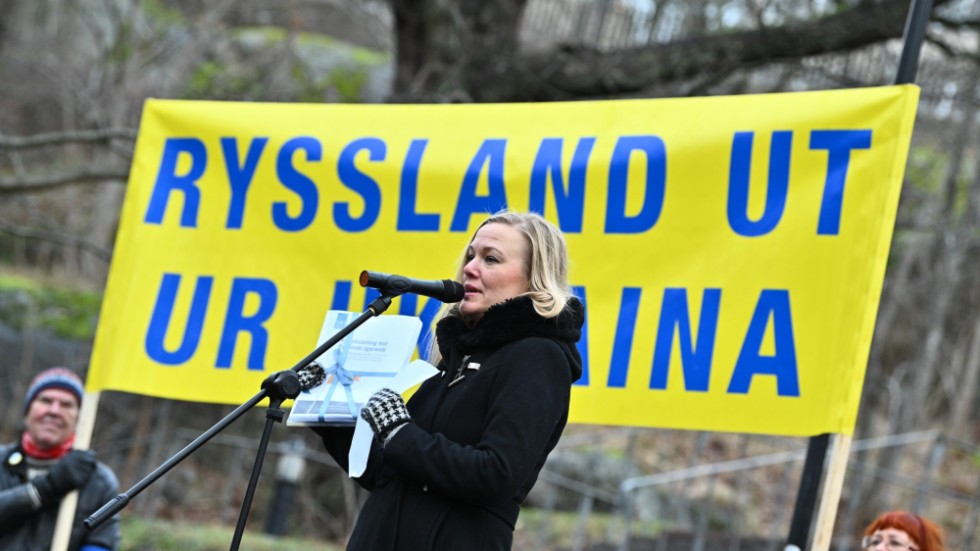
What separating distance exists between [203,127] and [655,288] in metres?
2.17

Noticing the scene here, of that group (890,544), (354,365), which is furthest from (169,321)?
(890,544)

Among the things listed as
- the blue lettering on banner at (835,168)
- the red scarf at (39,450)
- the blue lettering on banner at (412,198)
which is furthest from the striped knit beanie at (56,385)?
the blue lettering on banner at (835,168)

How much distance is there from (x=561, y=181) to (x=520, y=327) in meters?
1.73

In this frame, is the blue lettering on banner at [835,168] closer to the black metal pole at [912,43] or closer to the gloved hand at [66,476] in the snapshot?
the black metal pole at [912,43]

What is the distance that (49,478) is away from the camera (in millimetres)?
5270

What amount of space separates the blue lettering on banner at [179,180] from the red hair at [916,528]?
3017 mm

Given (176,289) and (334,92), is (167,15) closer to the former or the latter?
(334,92)

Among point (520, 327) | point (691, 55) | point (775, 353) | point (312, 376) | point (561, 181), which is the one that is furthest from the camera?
point (691, 55)

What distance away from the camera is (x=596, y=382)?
4.84 meters

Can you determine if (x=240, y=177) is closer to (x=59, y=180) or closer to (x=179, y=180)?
(x=179, y=180)

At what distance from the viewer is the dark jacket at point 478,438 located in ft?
10.8

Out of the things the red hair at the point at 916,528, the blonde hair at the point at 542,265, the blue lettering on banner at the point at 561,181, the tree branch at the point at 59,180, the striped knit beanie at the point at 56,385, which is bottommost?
the striped knit beanie at the point at 56,385

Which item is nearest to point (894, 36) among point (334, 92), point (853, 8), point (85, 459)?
point (853, 8)

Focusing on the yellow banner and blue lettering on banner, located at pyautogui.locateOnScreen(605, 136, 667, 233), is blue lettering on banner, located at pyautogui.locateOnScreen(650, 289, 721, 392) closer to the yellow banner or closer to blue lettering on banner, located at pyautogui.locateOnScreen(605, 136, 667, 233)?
the yellow banner
